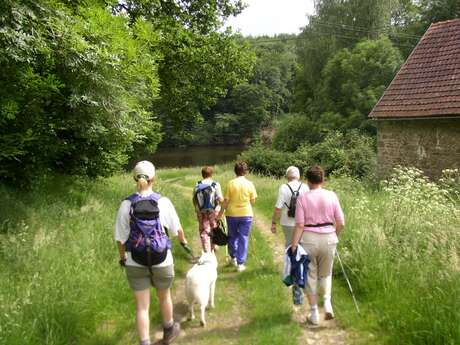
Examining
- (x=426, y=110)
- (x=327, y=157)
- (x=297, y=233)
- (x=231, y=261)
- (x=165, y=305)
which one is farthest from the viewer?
(x=327, y=157)

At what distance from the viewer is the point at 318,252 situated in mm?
4719

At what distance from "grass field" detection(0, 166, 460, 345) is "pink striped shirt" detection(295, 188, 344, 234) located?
116 centimetres

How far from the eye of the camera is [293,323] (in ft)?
15.9

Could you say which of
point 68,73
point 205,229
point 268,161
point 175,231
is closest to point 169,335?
point 175,231

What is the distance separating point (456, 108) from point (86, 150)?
10379 mm

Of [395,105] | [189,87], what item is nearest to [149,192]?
[189,87]

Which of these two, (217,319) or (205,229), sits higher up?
(205,229)

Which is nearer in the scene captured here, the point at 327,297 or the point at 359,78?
the point at 327,297

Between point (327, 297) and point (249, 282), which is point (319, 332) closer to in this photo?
point (327, 297)

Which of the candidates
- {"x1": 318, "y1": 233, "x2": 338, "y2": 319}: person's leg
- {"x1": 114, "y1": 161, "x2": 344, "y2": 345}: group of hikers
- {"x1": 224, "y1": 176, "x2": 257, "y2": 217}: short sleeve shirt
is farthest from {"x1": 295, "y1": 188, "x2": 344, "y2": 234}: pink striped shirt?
{"x1": 224, "y1": 176, "x2": 257, "y2": 217}: short sleeve shirt

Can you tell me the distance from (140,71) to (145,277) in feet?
11.0

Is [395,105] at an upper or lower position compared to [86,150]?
upper

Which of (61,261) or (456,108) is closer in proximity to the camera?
(61,261)

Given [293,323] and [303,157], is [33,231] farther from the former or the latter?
[303,157]
